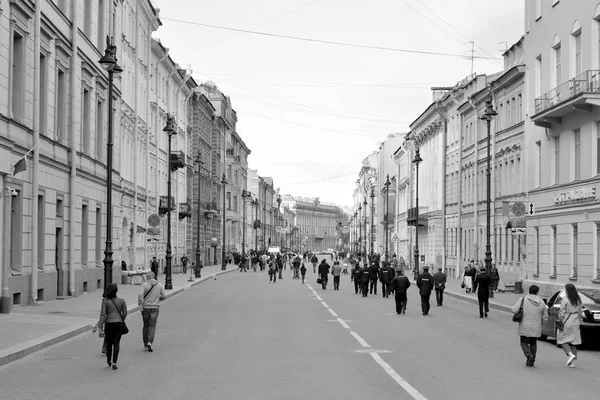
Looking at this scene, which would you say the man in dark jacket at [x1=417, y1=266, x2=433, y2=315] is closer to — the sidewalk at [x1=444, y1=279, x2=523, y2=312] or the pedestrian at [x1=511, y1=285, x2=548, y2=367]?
the sidewalk at [x1=444, y1=279, x2=523, y2=312]

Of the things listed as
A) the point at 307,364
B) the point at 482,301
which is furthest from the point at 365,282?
the point at 307,364

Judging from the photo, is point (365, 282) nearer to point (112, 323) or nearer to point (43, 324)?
point (43, 324)

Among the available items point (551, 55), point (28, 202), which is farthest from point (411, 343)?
point (551, 55)

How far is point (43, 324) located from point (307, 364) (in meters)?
8.97

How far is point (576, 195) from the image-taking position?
32.4m

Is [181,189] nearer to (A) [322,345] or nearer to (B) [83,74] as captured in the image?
(B) [83,74]

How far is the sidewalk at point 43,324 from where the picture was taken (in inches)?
648

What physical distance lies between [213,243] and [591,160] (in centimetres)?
5905

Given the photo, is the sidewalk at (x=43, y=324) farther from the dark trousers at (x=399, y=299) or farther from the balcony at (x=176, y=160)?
the balcony at (x=176, y=160)

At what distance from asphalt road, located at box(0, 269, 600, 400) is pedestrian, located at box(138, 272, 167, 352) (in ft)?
1.11

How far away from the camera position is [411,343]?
18.6 m

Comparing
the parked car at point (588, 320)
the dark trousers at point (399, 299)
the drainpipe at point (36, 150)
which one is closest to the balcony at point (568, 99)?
the dark trousers at point (399, 299)

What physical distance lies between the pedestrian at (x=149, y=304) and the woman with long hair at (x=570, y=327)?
739cm

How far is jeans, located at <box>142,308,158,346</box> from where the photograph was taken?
1686cm
